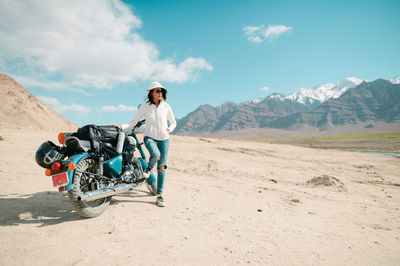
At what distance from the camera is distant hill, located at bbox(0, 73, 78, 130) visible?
48500mm

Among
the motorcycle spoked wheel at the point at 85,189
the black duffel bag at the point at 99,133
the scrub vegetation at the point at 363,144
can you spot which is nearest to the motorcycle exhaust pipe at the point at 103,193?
the motorcycle spoked wheel at the point at 85,189

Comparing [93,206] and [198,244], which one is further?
[93,206]

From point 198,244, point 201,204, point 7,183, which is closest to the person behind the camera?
point 198,244

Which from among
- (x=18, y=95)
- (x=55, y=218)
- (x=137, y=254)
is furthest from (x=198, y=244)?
(x=18, y=95)

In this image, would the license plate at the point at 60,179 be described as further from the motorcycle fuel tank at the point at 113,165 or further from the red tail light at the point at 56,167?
the motorcycle fuel tank at the point at 113,165

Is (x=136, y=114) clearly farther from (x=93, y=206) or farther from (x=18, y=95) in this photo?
(x=18, y=95)

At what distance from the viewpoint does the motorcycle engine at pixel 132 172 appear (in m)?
4.32

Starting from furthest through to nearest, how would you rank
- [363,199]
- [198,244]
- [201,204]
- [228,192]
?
[363,199] < [228,192] < [201,204] < [198,244]

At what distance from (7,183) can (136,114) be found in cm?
356

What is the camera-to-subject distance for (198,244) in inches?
122

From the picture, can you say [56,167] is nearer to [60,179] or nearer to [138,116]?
[60,179]

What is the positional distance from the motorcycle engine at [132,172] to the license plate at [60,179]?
1.25 meters

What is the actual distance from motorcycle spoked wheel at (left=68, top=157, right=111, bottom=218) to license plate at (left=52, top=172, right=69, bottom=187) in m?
0.19

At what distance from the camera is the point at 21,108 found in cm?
5278
